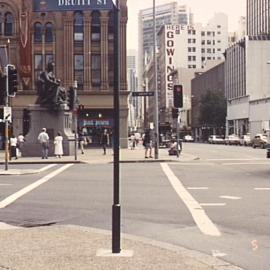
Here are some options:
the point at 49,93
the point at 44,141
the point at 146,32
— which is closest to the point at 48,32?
the point at 49,93

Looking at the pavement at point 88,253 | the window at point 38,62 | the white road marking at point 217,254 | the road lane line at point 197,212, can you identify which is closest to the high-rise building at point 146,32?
the window at point 38,62

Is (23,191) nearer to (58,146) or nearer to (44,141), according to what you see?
(44,141)

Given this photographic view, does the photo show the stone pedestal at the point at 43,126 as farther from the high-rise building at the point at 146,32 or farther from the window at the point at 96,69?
the high-rise building at the point at 146,32

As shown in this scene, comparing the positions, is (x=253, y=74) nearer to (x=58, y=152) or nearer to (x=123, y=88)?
(x=123, y=88)

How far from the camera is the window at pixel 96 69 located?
65688mm

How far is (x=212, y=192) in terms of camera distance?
55.5 feet

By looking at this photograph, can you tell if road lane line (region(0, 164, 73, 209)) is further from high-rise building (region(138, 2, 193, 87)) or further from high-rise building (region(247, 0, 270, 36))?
high-rise building (region(247, 0, 270, 36))

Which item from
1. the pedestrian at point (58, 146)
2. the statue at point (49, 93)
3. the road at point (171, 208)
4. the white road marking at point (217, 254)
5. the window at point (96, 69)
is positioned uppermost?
the window at point (96, 69)

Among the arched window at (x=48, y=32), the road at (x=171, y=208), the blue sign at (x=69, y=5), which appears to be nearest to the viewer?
the blue sign at (x=69, y=5)

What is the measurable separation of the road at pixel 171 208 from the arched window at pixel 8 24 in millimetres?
44661

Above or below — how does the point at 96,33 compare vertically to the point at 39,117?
above

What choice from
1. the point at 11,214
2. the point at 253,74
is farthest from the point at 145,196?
the point at 253,74

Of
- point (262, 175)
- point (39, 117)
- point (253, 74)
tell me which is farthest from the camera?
point (253, 74)

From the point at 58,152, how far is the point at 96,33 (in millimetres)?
31121
